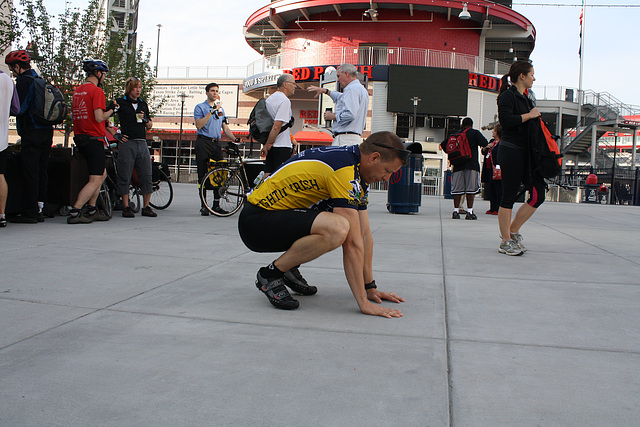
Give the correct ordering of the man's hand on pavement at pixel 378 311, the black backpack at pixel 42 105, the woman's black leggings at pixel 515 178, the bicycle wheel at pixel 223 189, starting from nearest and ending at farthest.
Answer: the man's hand on pavement at pixel 378 311 < the woman's black leggings at pixel 515 178 < the black backpack at pixel 42 105 < the bicycle wheel at pixel 223 189

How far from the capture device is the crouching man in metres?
3.12

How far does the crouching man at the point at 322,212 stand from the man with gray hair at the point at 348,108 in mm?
3376

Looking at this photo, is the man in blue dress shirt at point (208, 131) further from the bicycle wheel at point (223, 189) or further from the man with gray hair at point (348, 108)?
the man with gray hair at point (348, 108)

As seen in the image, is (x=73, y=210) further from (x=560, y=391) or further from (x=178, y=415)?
(x=560, y=391)

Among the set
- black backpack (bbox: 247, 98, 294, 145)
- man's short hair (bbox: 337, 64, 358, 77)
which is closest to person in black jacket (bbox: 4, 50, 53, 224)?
black backpack (bbox: 247, 98, 294, 145)

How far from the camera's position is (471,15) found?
3309cm

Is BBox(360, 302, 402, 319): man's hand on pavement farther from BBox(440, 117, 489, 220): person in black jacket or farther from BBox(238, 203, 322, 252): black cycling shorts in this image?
BBox(440, 117, 489, 220): person in black jacket

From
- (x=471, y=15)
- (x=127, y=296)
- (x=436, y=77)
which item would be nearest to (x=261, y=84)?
(x=436, y=77)

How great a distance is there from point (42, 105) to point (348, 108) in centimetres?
362

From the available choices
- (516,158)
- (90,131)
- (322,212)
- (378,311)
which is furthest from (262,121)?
(378,311)

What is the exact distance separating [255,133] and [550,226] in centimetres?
501

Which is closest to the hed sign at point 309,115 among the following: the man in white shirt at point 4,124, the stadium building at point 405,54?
the stadium building at point 405,54

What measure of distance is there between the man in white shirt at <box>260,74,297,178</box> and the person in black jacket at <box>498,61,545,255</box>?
2.87 meters

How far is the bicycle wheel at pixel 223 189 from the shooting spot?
8500 mm
